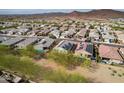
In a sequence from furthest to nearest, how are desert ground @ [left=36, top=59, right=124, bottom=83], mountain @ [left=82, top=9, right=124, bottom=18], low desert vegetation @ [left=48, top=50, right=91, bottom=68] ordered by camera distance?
mountain @ [left=82, top=9, right=124, bottom=18] → low desert vegetation @ [left=48, top=50, right=91, bottom=68] → desert ground @ [left=36, top=59, right=124, bottom=83]

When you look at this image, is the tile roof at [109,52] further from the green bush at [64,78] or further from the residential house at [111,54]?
the green bush at [64,78]

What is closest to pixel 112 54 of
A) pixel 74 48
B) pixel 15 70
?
pixel 74 48

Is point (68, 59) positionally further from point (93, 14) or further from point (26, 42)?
point (93, 14)

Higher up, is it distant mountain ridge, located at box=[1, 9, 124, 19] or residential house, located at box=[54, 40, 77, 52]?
distant mountain ridge, located at box=[1, 9, 124, 19]

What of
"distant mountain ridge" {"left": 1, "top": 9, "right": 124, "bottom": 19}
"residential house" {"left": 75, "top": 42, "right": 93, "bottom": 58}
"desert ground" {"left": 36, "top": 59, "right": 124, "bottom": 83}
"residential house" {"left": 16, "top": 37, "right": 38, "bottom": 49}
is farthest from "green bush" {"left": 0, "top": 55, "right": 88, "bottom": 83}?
"distant mountain ridge" {"left": 1, "top": 9, "right": 124, "bottom": 19}

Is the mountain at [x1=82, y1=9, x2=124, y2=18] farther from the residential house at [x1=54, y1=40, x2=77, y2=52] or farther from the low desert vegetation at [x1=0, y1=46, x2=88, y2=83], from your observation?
the low desert vegetation at [x1=0, y1=46, x2=88, y2=83]

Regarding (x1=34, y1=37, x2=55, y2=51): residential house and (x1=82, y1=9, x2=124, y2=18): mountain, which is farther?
(x1=82, y1=9, x2=124, y2=18): mountain

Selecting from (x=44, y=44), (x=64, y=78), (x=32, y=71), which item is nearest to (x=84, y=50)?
(x=64, y=78)

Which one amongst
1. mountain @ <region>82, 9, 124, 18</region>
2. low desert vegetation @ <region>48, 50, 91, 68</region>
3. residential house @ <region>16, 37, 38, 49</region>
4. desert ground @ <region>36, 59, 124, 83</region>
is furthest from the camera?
mountain @ <region>82, 9, 124, 18</region>

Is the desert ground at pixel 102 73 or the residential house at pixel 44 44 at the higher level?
the residential house at pixel 44 44

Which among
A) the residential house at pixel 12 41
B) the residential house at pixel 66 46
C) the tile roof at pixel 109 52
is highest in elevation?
the residential house at pixel 12 41

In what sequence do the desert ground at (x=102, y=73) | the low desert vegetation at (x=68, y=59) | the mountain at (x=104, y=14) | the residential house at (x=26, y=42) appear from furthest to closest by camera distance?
the mountain at (x=104, y=14) → the residential house at (x=26, y=42) → the low desert vegetation at (x=68, y=59) → the desert ground at (x=102, y=73)

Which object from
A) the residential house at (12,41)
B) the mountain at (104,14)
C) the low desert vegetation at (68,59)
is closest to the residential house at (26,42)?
the residential house at (12,41)
